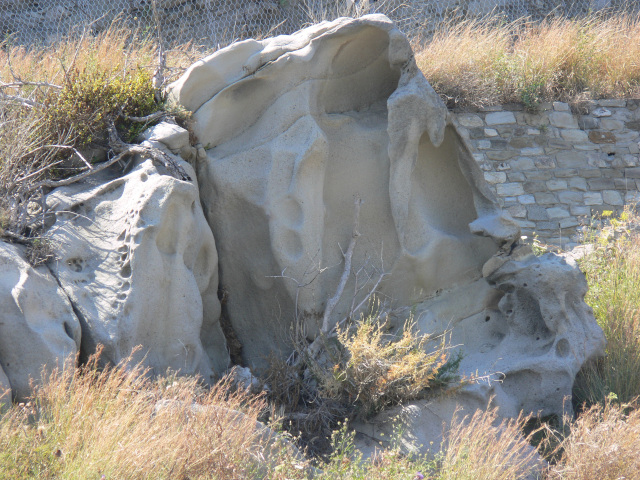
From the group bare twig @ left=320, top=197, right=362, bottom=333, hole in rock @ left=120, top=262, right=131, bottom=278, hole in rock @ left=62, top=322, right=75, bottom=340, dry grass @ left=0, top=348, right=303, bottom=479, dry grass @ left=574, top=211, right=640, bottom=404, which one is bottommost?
dry grass @ left=574, top=211, right=640, bottom=404

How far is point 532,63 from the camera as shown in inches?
400

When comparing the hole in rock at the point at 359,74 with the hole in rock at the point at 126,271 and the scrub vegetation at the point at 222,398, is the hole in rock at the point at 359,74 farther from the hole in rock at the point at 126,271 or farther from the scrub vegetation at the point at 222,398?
the hole in rock at the point at 126,271

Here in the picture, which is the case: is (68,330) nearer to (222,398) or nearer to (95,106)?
(222,398)

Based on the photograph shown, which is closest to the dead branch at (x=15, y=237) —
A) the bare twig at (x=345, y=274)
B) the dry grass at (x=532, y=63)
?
the bare twig at (x=345, y=274)

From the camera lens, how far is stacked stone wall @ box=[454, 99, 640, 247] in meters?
9.48

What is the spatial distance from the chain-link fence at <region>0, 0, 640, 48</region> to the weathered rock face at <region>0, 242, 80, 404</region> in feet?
25.9

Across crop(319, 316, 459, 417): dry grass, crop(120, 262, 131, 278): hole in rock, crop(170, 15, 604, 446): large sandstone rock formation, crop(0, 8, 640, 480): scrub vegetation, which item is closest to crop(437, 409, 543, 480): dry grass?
crop(0, 8, 640, 480): scrub vegetation

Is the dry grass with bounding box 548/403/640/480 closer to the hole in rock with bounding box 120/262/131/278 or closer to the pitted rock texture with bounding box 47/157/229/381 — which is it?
the pitted rock texture with bounding box 47/157/229/381

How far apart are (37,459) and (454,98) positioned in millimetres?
7389

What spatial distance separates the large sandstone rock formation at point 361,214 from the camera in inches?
200

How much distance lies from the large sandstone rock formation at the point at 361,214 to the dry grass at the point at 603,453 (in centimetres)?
66

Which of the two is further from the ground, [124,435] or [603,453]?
[124,435]

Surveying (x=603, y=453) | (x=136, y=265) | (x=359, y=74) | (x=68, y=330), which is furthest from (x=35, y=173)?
(x=603, y=453)

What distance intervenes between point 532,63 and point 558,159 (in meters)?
1.35
